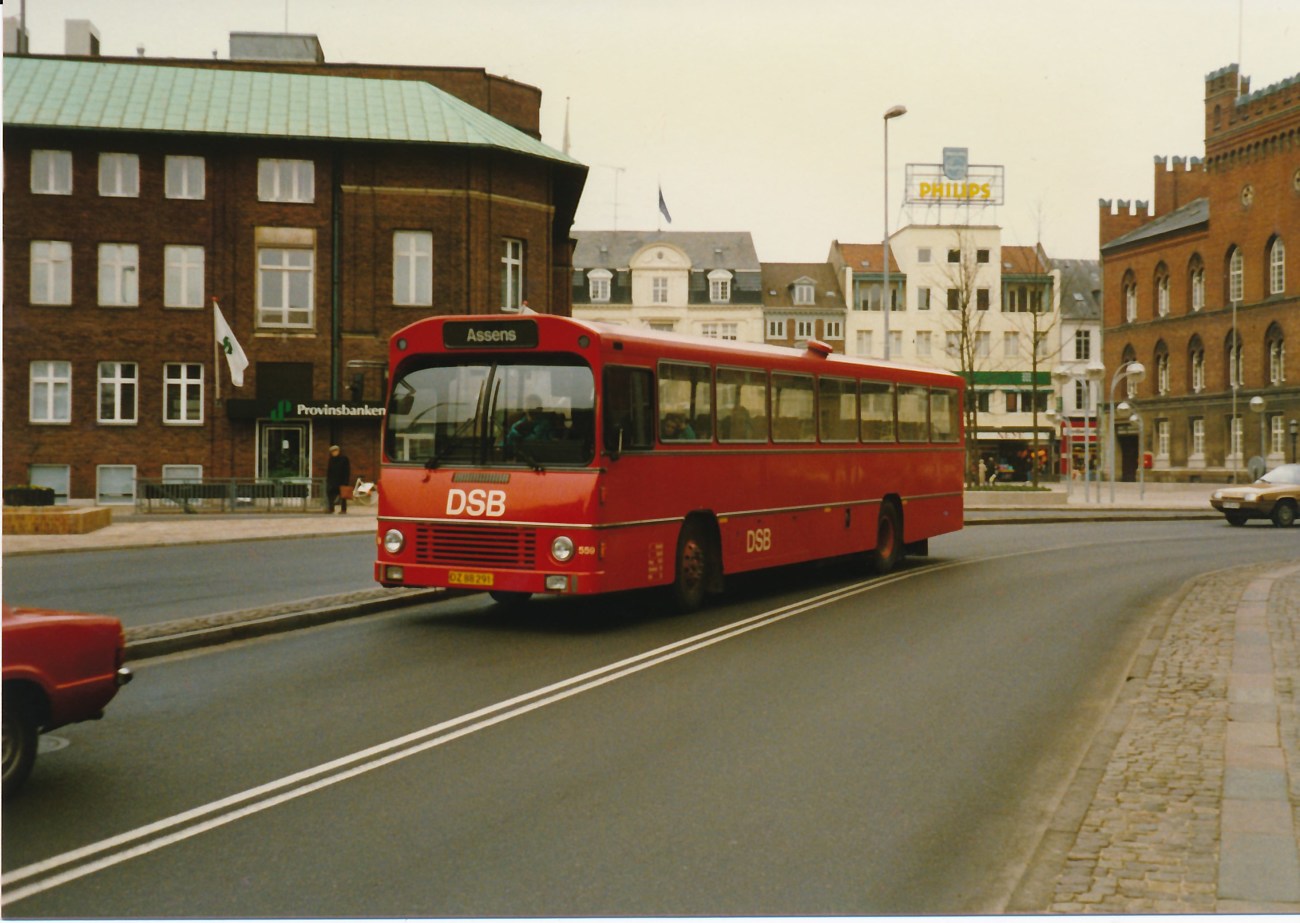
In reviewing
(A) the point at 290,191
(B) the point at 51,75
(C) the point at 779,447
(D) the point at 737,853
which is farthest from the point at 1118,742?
(A) the point at 290,191

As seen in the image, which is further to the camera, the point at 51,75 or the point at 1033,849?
the point at 51,75

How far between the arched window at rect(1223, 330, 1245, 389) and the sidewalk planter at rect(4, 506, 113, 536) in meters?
57.2

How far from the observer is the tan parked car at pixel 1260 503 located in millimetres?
34969

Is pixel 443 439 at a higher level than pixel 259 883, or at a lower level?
higher

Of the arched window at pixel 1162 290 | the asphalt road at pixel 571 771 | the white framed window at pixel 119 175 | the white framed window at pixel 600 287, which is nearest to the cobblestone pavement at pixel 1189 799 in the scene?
the asphalt road at pixel 571 771

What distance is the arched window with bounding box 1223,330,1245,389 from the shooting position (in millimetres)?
68688

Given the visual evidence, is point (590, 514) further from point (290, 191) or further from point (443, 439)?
point (290, 191)

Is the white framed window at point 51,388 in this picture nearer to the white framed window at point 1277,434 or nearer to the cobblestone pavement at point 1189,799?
the cobblestone pavement at point 1189,799

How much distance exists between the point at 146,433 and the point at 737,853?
29.8m

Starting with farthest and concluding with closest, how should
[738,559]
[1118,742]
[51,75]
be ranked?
1. [738,559]
2. [51,75]
3. [1118,742]

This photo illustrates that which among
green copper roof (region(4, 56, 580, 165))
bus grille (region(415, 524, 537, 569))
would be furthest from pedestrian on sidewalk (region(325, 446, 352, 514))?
bus grille (region(415, 524, 537, 569))

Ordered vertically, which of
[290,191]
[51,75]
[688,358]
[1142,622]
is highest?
[290,191]

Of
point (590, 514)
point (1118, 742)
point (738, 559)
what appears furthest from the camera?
point (738, 559)

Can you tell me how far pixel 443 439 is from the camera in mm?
12617
